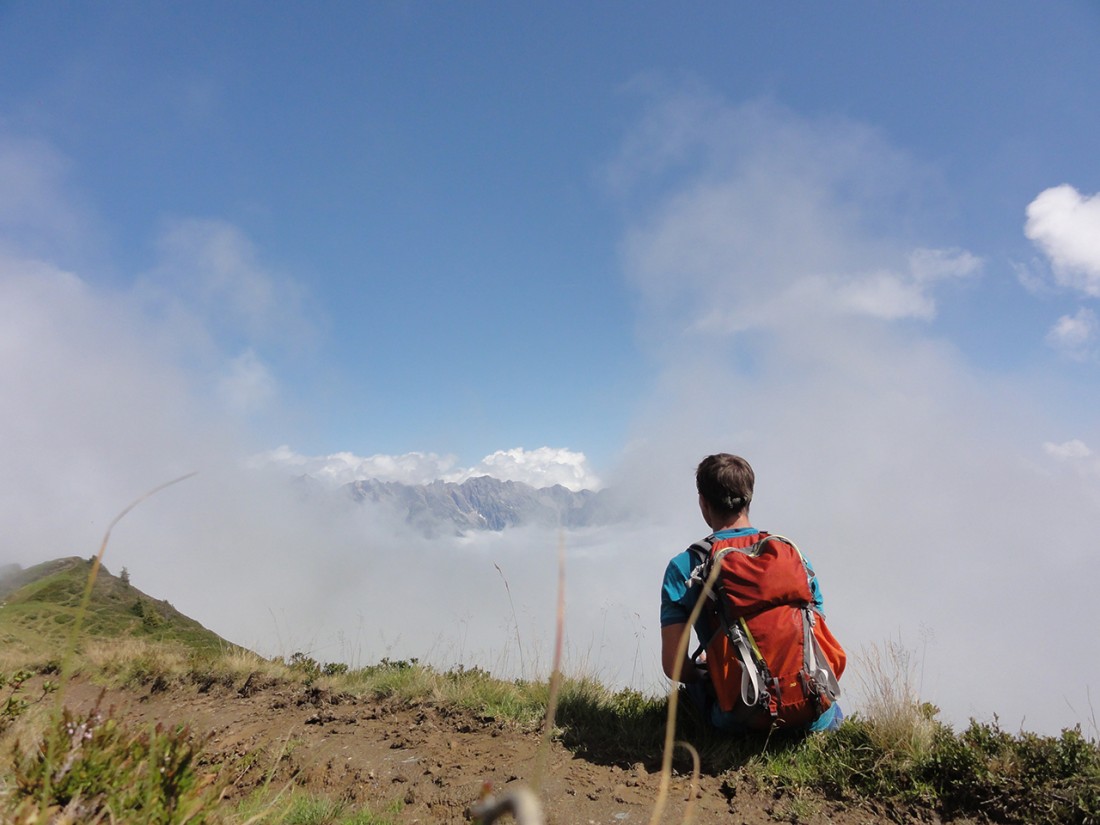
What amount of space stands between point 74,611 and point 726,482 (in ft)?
→ 112

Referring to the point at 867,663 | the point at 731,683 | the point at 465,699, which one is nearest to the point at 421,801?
the point at 465,699

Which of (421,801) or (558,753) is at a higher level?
(558,753)

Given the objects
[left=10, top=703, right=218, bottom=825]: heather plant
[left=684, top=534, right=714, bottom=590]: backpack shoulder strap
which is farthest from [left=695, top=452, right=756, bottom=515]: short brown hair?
[left=10, top=703, right=218, bottom=825]: heather plant

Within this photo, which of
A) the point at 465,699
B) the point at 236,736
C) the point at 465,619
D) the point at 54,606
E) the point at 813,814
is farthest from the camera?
the point at 54,606

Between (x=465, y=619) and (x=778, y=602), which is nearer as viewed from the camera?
(x=778, y=602)

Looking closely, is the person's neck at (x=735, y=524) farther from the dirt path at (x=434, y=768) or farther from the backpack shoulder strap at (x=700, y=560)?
the dirt path at (x=434, y=768)

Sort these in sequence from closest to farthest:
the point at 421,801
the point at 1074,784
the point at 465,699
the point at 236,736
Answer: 1. the point at 1074,784
2. the point at 421,801
3. the point at 236,736
4. the point at 465,699

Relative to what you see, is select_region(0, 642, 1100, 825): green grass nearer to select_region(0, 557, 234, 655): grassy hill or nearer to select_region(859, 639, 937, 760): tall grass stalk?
select_region(859, 639, 937, 760): tall grass stalk

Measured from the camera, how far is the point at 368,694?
6.23 meters

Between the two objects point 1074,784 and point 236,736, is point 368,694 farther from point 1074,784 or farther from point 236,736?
point 1074,784

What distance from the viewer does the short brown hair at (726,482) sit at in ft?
14.2

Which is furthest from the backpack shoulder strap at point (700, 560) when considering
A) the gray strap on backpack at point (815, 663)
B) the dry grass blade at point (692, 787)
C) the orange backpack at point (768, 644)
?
the dry grass blade at point (692, 787)

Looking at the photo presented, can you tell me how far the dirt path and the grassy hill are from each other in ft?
13.0

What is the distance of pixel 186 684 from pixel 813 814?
23.6 feet
